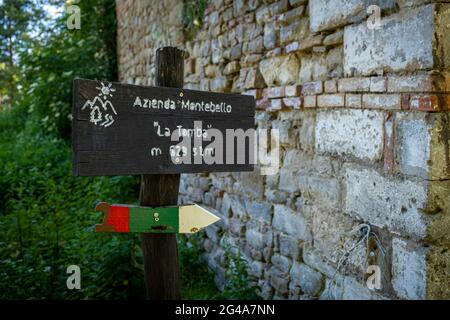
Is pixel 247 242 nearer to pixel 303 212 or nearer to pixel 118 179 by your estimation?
pixel 303 212

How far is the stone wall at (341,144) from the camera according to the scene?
72.8 inches

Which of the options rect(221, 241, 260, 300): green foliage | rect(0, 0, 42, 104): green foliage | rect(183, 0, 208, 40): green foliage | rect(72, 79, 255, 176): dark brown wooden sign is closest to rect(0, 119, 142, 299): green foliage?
rect(221, 241, 260, 300): green foliage

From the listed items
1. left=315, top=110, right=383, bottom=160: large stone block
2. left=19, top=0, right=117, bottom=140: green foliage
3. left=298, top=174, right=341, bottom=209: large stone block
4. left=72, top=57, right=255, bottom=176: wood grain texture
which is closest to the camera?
left=72, top=57, right=255, bottom=176: wood grain texture

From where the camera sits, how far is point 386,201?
2.04m

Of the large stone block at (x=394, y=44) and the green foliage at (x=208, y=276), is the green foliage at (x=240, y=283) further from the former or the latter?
the large stone block at (x=394, y=44)

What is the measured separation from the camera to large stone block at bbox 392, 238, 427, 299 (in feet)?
6.11

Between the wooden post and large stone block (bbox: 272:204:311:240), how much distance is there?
109 cm

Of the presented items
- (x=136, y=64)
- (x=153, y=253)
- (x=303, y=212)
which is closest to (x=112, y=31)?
(x=136, y=64)

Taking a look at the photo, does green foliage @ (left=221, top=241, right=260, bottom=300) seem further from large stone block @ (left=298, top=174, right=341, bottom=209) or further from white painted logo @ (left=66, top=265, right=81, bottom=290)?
white painted logo @ (left=66, top=265, right=81, bottom=290)

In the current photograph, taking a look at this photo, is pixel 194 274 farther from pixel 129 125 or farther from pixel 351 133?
pixel 129 125

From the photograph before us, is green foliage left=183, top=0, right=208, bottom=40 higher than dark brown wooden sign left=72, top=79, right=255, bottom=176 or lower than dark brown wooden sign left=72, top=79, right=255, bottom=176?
higher

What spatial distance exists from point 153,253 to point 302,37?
1643 millimetres

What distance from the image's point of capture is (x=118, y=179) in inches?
231

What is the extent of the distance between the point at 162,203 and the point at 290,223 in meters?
1.26
